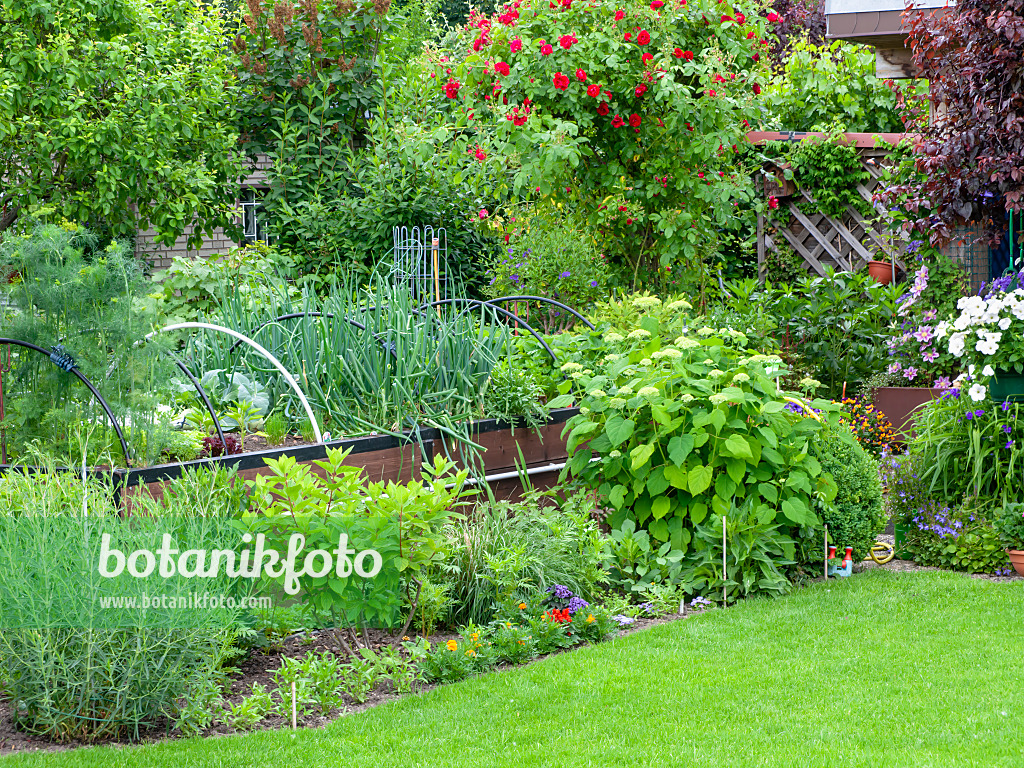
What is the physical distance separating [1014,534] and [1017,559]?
4.3 inches

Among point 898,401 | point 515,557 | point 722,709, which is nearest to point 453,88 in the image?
point 898,401

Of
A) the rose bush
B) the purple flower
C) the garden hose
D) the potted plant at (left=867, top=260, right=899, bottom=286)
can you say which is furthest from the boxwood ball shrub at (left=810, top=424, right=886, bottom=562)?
the potted plant at (left=867, top=260, right=899, bottom=286)

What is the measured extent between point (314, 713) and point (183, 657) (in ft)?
1.43

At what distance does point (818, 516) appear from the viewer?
13.9 feet

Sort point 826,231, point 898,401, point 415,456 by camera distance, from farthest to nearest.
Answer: point 826,231 < point 898,401 < point 415,456

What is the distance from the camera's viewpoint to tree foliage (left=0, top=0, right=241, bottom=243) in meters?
8.73

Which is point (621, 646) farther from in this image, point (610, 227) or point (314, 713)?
point (610, 227)

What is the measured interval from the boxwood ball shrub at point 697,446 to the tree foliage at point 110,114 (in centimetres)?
632

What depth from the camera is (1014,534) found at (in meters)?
4.38

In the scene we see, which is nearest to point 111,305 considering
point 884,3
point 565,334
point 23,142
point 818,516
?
point 565,334

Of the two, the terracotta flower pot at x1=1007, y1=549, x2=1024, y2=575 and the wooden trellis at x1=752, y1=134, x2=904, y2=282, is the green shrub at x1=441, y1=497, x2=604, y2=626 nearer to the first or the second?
the terracotta flower pot at x1=1007, y1=549, x2=1024, y2=575

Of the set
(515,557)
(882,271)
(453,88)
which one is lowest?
(515,557)

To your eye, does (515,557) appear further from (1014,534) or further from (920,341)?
(920,341)

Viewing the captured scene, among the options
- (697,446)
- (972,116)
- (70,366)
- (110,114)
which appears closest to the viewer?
(70,366)
